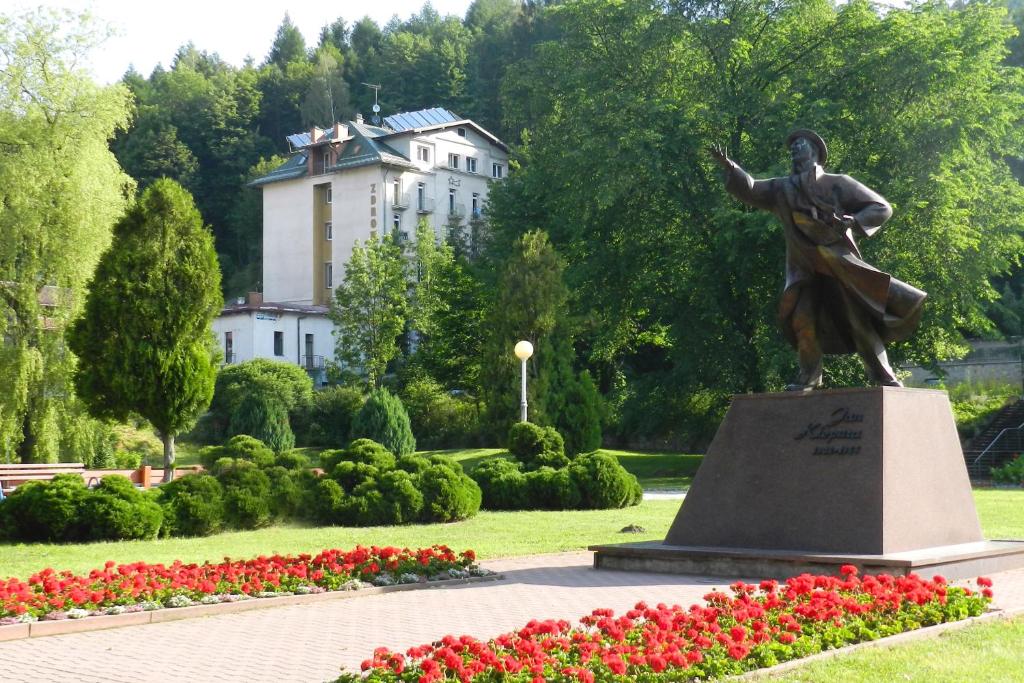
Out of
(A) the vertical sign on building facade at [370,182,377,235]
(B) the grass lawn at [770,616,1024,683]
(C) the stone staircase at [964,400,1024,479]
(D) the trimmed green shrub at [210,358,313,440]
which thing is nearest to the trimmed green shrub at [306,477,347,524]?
(B) the grass lawn at [770,616,1024,683]

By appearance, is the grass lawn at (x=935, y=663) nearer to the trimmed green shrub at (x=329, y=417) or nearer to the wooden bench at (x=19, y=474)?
the wooden bench at (x=19, y=474)

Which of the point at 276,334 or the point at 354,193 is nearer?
the point at 276,334

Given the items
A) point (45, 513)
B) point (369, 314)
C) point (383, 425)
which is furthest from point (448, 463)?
point (369, 314)

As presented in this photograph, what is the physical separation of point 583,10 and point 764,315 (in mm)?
10584

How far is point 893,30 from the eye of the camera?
32.7 metres

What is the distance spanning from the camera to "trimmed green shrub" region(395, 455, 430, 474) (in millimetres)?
19578

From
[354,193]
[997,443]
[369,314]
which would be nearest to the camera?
[997,443]

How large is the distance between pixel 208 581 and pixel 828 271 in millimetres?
6848

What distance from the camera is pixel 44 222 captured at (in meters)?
27.9

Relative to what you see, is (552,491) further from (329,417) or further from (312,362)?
(312,362)

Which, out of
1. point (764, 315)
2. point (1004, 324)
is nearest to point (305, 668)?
point (764, 315)

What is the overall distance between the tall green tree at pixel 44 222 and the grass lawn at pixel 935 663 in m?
24.0

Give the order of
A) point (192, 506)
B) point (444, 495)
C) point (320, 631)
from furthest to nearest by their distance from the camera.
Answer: point (444, 495) < point (192, 506) < point (320, 631)

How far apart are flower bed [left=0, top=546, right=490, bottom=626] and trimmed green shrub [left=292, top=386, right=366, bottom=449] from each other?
3723 centimetres
